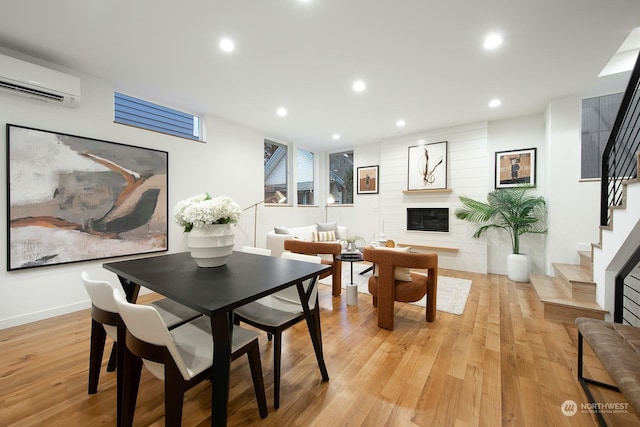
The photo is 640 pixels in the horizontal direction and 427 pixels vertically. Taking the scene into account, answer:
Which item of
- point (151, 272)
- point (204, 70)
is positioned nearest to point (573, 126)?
point (204, 70)

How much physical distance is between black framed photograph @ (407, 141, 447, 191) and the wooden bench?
374 centimetres

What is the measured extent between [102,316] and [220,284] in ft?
2.49

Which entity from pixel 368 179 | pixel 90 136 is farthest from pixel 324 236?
pixel 90 136

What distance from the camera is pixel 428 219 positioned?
17.3ft

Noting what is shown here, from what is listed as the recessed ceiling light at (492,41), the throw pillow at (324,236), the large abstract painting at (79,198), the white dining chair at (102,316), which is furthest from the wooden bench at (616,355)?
the large abstract painting at (79,198)

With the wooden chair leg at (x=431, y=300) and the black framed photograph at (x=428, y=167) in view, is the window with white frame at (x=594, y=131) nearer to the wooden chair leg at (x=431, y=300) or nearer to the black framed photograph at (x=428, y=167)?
the black framed photograph at (x=428, y=167)

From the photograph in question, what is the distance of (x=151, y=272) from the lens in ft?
5.35

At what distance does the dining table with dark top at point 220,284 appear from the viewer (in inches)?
42.1

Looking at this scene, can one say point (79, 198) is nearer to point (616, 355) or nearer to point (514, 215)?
point (616, 355)

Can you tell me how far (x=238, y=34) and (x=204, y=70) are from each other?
843 millimetres

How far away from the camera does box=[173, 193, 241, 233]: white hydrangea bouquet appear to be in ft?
5.30

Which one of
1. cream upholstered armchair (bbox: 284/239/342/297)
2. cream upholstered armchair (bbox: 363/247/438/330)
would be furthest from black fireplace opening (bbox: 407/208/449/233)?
cream upholstered armchair (bbox: 363/247/438/330)

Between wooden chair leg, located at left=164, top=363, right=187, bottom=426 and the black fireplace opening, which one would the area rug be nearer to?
the black fireplace opening

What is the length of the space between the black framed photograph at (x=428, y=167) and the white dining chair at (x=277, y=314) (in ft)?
13.3
